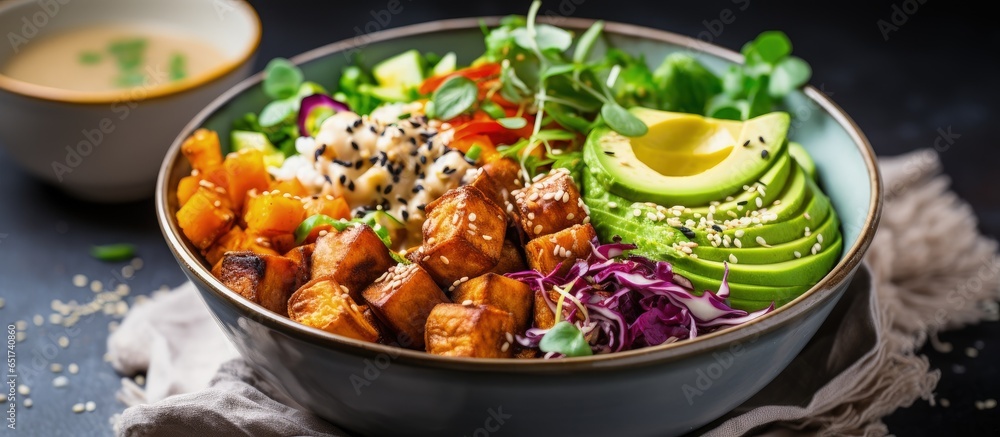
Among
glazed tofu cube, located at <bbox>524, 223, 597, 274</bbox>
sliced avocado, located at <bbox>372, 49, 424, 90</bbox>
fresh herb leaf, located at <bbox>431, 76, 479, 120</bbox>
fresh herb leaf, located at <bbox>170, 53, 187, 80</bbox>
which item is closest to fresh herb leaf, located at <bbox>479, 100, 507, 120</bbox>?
fresh herb leaf, located at <bbox>431, 76, 479, 120</bbox>

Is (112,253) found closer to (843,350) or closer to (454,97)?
(454,97)

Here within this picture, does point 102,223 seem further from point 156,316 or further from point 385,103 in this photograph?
point 385,103

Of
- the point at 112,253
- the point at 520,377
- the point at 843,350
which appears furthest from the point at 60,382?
the point at 843,350

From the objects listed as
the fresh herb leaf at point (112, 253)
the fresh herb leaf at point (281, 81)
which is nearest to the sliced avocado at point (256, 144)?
the fresh herb leaf at point (281, 81)

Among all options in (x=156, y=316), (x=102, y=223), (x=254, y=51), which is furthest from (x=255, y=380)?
(x=254, y=51)

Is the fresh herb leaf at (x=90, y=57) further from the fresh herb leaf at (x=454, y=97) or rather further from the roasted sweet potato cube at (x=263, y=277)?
the roasted sweet potato cube at (x=263, y=277)

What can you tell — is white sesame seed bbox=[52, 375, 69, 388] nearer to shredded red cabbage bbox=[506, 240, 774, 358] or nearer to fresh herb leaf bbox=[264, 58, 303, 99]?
fresh herb leaf bbox=[264, 58, 303, 99]
